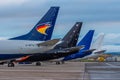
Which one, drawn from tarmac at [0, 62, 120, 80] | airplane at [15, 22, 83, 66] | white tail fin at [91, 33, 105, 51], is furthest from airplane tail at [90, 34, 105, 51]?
tarmac at [0, 62, 120, 80]

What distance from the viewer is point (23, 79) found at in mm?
29875

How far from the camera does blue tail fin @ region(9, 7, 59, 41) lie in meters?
58.0

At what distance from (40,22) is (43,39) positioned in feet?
6.87

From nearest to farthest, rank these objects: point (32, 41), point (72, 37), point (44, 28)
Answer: point (32, 41) < point (44, 28) < point (72, 37)

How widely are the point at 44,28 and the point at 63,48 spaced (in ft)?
22.1

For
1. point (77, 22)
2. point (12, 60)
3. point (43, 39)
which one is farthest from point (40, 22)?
point (77, 22)

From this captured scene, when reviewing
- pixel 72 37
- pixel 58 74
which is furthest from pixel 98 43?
pixel 58 74

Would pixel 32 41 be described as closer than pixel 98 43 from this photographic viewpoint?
Yes

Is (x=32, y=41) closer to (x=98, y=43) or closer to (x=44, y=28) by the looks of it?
(x=44, y=28)

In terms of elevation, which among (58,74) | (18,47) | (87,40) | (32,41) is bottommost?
(58,74)

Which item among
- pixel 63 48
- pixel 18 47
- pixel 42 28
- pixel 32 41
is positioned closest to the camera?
pixel 18 47

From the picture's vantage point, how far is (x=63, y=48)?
64.4m

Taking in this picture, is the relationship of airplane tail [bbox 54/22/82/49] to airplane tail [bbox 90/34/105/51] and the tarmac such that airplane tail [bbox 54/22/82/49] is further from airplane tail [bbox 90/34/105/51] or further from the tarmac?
airplane tail [bbox 90/34/105/51]

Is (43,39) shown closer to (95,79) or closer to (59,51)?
(59,51)
